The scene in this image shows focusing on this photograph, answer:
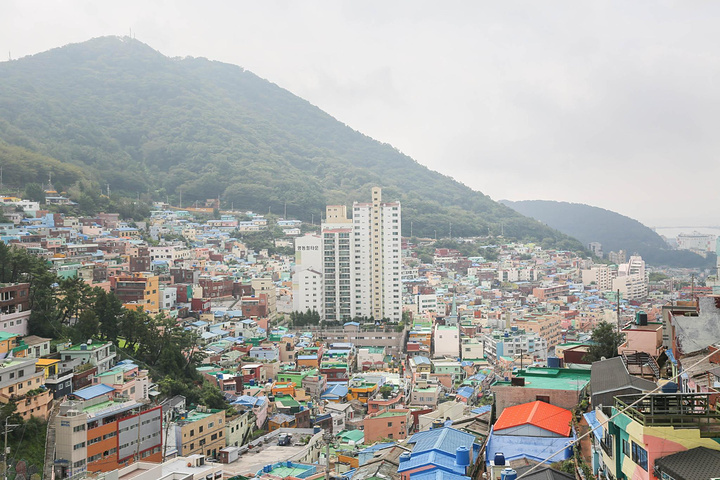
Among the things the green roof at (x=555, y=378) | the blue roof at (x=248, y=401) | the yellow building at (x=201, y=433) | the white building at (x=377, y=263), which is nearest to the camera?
the green roof at (x=555, y=378)

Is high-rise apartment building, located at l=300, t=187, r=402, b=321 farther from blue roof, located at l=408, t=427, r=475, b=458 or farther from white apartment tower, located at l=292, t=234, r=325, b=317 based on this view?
blue roof, located at l=408, t=427, r=475, b=458

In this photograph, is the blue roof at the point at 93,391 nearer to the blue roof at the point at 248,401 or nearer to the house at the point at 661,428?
the blue roof at the point at 248,401

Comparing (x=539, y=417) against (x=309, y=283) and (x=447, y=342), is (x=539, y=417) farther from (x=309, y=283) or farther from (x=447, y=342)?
(x=309, y=283)

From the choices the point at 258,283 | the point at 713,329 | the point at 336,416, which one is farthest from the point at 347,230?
the point at 713,329

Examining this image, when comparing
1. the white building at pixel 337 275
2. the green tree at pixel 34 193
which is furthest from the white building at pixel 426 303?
the green tree at pixel 34 193

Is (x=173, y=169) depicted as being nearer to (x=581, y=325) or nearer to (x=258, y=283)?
(x=258, y=283)

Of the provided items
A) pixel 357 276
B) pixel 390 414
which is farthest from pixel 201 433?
pixel 357 276
